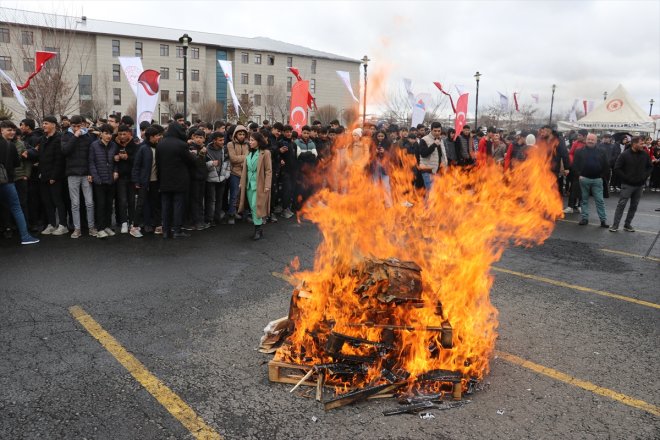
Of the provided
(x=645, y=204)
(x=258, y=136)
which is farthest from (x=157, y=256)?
(x=645, y=204)

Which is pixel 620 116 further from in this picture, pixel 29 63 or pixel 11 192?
pixel 29 63

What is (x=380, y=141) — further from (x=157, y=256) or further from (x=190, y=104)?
(x=190, y=104)

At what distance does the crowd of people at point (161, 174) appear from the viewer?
864cm

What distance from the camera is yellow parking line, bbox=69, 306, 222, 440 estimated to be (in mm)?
3257

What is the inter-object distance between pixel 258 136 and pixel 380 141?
4.86m

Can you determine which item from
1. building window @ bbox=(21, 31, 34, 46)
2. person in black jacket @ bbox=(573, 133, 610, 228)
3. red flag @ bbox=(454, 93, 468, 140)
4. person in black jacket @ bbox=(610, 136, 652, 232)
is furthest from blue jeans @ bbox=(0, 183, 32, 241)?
building window @ bbox=(21, 31, 34, 46)

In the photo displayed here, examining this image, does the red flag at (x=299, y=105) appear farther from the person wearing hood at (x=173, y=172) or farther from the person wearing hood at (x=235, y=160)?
the person wearing hood at (x=173, y=172)

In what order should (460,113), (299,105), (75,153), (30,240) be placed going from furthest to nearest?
1. (460,113)
2. (299,105)
3. (75,153)
4. (30,240)

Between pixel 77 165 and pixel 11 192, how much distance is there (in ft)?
3.67

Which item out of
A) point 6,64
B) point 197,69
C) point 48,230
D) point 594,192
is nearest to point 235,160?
point 48,230

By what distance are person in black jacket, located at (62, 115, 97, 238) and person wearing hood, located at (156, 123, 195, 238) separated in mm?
1249

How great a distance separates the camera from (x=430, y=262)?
479 cm

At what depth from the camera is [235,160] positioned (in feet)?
33.6

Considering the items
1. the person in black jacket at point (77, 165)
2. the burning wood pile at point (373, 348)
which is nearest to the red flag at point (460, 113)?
the person in black jacket at point (77, 165)
